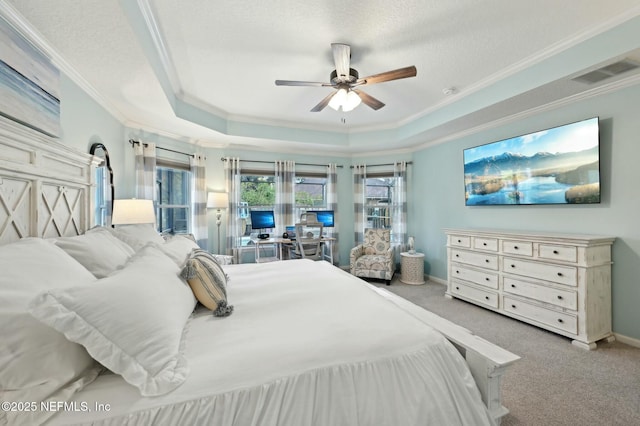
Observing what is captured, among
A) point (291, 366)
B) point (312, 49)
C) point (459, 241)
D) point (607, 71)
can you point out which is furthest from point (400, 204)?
point (291, 366)

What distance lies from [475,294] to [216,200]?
384cm

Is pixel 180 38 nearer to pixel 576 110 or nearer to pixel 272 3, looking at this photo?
pixel 272 3

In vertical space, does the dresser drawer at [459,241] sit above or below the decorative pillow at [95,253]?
below

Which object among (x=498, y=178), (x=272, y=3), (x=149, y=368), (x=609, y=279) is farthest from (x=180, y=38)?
(x=609, y=279)

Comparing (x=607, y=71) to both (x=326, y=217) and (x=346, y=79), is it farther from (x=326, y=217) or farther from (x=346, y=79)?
(x=326, y=217)

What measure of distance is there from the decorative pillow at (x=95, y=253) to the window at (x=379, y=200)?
14.4 ft

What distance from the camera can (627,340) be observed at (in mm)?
2445

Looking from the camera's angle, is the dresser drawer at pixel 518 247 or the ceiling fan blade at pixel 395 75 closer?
the ceiling fan blade at pixel 395 75

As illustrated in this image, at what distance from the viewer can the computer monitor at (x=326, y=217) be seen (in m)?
5.04

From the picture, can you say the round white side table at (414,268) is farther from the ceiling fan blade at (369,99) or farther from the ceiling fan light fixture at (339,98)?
the ceiling fan light fixture at (339,98)

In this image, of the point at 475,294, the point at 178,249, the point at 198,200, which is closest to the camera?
the point at 178,249

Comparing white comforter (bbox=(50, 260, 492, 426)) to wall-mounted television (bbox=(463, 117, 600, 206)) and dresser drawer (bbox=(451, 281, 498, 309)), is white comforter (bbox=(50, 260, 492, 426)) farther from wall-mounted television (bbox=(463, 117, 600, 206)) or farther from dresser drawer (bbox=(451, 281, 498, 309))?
wall-mounted television (bbox=(463, 117, 600, 206))

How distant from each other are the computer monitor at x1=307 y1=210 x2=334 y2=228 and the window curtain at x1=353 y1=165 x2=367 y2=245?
→ 0.53 metres

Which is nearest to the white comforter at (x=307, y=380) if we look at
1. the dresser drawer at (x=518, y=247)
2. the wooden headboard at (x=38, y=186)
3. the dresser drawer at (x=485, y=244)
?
the wooden headboard at (x=38, y=186)
